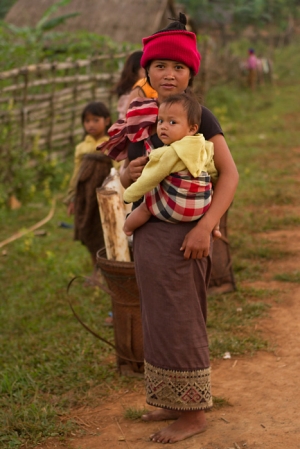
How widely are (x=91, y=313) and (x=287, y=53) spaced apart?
23.1m

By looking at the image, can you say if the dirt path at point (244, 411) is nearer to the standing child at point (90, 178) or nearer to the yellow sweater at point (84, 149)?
the standing child at point (90, 178)

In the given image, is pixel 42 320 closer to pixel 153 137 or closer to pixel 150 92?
pixel 150 92

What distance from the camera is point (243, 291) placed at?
4.93m

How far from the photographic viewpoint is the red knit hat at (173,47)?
2654 mm

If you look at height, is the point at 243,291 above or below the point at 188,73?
below

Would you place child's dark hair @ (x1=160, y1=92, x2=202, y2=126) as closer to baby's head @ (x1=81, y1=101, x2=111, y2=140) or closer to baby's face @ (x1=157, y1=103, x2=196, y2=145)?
baby's face @ (x1=157, y1=103, x2=196, y2=145)

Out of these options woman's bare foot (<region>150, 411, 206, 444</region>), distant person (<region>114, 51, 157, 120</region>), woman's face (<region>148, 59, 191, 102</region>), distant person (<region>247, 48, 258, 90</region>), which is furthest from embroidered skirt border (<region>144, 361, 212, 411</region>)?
distant person (<region>247, 48, 258, 90</region>)

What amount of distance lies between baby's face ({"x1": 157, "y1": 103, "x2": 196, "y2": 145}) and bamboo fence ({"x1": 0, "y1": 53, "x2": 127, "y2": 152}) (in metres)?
5.65

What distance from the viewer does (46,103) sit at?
9.15 metres

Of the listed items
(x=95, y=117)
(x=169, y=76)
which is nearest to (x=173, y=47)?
(x=169, y=76)

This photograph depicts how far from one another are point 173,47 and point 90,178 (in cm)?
205

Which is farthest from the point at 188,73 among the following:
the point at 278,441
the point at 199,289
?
the point at 278,441

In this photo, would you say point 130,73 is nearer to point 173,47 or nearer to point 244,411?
point 173,47

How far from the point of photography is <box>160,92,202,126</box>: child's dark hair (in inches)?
100
